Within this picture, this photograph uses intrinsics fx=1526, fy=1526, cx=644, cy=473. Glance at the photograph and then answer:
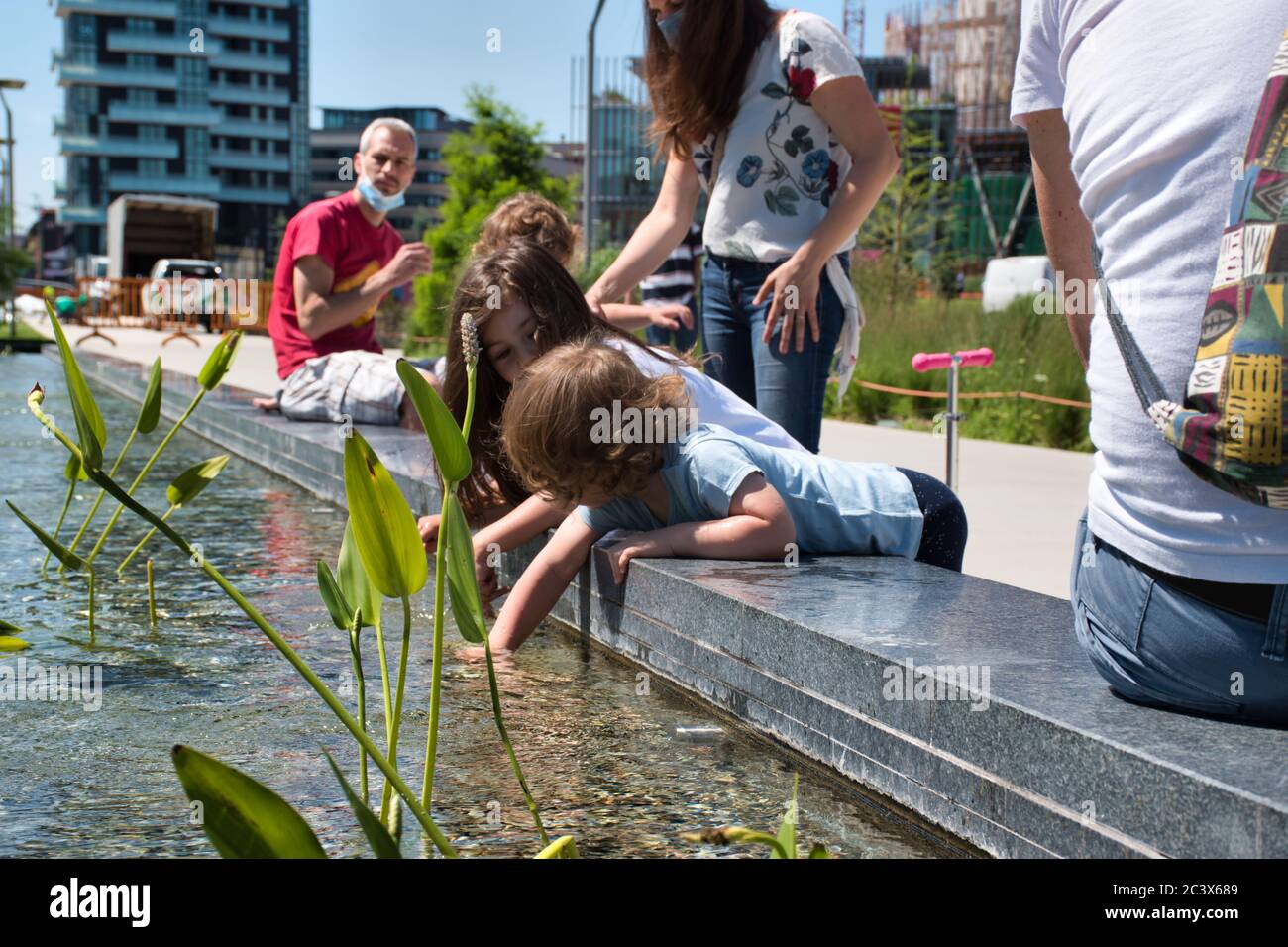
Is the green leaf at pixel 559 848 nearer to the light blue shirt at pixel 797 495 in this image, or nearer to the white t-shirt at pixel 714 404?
the light blue shirt at pixel 797 495

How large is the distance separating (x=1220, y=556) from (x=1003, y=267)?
2362 cm

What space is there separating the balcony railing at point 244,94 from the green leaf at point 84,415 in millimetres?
99296

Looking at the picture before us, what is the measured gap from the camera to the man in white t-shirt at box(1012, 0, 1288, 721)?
1802mm

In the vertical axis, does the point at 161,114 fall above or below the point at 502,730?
above

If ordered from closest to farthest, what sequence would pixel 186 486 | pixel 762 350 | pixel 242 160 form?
pixel 186 486 < pixel 762 350 < pixel 242 160

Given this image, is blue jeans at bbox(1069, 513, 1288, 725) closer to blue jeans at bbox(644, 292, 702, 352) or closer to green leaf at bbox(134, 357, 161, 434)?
green leaf at bbox(134, 357, 161, 434)

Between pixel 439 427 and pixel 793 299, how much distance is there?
7.58 feet

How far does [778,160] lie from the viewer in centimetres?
407

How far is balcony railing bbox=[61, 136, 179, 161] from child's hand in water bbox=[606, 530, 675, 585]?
92667 millimetres

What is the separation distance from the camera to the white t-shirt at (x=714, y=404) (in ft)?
11.5

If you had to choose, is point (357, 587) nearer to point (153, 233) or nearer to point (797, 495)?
point (797, 495)

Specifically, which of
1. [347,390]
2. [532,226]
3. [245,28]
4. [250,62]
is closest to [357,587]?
[532,226]
